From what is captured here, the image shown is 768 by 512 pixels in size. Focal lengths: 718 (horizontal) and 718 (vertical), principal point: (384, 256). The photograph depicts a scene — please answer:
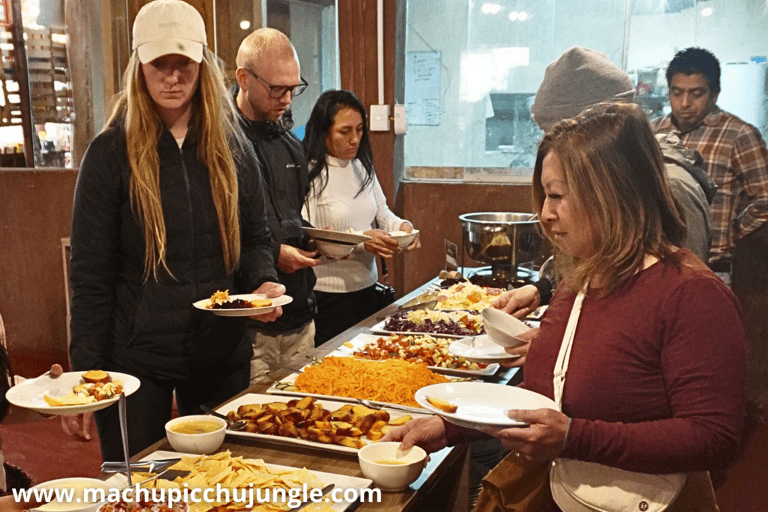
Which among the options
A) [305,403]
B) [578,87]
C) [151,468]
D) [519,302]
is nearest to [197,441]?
[151,468]

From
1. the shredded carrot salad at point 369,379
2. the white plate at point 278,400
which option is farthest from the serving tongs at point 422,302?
the white plate at point 278,400

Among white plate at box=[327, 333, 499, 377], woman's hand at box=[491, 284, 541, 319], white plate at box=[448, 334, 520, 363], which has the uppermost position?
woman's hand at box=[491, 284, 541, 319]

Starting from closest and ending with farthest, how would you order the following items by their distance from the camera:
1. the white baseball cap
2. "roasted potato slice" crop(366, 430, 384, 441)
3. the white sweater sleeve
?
"roasted potato slice" crop(366, 430, 384, 441) → the white baseball cap → the white sweater sleeve

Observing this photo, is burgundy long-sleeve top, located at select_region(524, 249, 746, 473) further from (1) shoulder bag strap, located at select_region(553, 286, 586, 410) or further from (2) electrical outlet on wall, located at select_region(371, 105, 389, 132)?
(2) electrical outlet on wall, located at select_region(371, 105, 389, 132)

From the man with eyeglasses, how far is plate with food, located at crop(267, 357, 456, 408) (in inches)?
27.4

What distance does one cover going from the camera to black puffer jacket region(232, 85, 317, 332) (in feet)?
9.48

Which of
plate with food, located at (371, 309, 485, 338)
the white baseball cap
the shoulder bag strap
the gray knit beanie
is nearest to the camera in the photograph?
the shoulder bag strap

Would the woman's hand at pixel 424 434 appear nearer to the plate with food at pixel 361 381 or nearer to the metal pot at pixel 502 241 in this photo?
the plate with food at pixel 361 381

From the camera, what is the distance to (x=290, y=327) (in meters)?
2.89

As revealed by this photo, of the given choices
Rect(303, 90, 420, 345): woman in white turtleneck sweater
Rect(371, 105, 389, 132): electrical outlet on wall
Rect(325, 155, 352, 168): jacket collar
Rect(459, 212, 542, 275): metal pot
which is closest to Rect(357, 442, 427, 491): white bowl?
Rect(303, 90, 420, 345): woman in white turtleneck sweater

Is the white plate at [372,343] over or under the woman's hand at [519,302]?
under

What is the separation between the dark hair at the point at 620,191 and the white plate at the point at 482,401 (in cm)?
28

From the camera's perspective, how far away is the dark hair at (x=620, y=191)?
1406 millimetres

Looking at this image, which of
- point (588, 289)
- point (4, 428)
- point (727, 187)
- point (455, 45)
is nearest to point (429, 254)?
point (455, 45)
